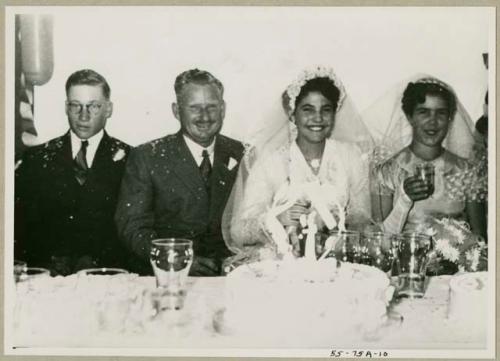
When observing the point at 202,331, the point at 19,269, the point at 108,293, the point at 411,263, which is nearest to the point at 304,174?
the point at 411,263

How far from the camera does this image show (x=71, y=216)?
1794 mm

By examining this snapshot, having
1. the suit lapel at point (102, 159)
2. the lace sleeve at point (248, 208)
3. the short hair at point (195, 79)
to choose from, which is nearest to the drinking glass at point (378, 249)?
the lace sleeve at point (248, 208)

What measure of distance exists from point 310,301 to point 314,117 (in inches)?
17.9

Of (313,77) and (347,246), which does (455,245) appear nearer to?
(347,246)

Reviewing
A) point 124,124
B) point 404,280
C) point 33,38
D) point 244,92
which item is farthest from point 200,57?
point 404,280

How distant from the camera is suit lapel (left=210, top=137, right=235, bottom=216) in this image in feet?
5.89

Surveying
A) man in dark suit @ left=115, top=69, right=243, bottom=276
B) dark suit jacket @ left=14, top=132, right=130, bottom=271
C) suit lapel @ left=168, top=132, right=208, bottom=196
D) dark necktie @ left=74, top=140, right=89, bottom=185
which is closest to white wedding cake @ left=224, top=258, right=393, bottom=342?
man in dark suit @ left=115, top=69, right=243, bottom=276

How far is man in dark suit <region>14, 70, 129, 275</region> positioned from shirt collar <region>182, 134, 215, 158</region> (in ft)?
0.51

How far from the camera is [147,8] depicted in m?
1.80

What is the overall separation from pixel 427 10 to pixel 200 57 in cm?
58

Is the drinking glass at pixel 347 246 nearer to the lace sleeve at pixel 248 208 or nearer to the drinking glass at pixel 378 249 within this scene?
the drinking glass at pixel 378 249

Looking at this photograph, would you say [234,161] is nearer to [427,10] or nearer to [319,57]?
[319,57]

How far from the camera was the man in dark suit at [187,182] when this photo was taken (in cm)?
179

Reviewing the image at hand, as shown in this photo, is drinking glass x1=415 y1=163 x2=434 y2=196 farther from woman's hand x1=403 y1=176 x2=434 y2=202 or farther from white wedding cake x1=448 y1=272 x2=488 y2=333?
white wedding cake x1=448 y1=272 x2=488 y2=333
